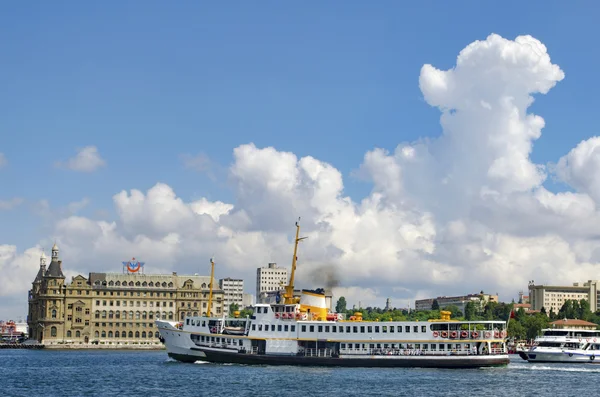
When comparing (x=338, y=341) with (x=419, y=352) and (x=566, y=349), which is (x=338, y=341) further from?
(x=566, y=349)

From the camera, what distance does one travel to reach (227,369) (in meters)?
102

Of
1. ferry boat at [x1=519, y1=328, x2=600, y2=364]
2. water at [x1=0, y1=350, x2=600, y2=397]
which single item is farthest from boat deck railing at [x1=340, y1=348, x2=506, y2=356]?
ferry boat at [x1=519, y1=328, x2=600, y2=364]

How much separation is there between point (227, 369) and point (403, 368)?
22.0 m

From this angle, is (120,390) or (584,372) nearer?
(120,390)

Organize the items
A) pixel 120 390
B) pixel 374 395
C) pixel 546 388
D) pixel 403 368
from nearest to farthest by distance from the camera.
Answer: pixel 374 395 < pixel 120 390 < pixel 546 388 < pixel 403 368

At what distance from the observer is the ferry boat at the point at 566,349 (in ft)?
457

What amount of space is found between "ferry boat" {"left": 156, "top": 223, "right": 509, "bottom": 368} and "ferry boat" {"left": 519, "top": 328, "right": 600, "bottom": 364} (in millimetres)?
35443

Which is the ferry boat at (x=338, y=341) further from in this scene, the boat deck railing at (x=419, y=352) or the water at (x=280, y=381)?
the water at (x=280, y=381)

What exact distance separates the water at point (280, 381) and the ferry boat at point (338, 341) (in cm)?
163

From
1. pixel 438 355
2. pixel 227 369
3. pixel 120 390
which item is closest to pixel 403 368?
pixel 438 355

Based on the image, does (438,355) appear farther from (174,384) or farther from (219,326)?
(174,384)

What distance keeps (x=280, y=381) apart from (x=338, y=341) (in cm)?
1942

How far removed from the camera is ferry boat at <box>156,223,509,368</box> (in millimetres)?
104375

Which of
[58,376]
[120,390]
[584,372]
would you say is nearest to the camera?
[120,390]
